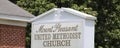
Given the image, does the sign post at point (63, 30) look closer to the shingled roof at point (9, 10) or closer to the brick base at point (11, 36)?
the shingled roof at point (9, 10)

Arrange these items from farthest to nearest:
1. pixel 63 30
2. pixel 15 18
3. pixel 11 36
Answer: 1. pixel 11 36
2. pixel 15 18
3. pixel 63 30

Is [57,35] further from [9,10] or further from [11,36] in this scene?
[11,36]

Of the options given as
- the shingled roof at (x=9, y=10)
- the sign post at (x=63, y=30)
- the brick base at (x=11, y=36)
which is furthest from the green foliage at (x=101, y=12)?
the sign post at (x=63, y=30)

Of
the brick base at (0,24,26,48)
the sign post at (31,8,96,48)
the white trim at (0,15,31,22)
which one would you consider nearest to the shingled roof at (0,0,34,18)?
the white trim at (0,15,31,22)

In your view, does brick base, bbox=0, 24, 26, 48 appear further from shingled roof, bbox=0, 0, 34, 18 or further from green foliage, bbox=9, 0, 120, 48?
green foliage, bbox=9, 0, 120, 48

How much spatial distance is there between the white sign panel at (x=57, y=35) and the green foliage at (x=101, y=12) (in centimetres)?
1474

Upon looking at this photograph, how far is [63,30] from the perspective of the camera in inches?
383

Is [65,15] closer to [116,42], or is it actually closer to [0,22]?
[0,22]

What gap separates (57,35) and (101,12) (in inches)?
688

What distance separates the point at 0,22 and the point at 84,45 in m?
6.92

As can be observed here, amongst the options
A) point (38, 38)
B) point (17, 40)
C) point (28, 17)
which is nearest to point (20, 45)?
point (17, 40)

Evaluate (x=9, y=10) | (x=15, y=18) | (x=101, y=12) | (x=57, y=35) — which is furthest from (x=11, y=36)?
(x=101, y=12)

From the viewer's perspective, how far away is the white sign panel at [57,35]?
374 inches

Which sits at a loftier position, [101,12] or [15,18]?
[101,12]
